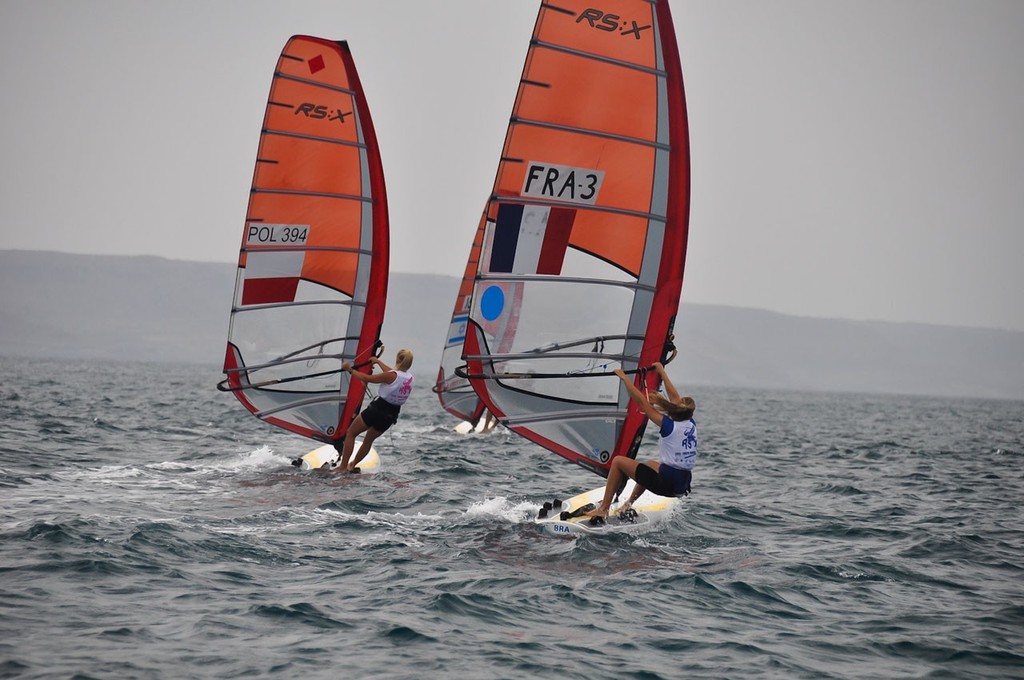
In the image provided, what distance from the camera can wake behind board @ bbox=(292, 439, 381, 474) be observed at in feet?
48.7

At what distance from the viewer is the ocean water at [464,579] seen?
677 centimetres

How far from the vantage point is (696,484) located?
626 inches

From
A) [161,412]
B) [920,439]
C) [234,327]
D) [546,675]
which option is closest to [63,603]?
[546,675]

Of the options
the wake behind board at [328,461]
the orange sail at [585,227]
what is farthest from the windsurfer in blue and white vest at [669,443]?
the wake behind board at [328,461]

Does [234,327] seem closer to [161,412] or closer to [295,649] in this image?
[295,649]

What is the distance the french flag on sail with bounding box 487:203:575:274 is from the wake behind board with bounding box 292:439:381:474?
477cm

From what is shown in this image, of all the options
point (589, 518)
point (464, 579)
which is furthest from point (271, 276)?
point (464, 579)

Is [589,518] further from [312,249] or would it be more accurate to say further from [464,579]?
[312,249]

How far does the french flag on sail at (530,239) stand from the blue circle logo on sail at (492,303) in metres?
0.23

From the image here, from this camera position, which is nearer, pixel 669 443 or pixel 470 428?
pixel 669 443

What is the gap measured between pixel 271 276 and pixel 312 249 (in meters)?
0.69

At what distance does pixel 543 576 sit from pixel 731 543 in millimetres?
2658

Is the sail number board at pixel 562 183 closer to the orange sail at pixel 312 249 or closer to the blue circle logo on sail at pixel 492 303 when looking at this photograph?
the blue circle logo on sail at pixel 492 303

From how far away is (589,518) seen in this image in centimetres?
1071
